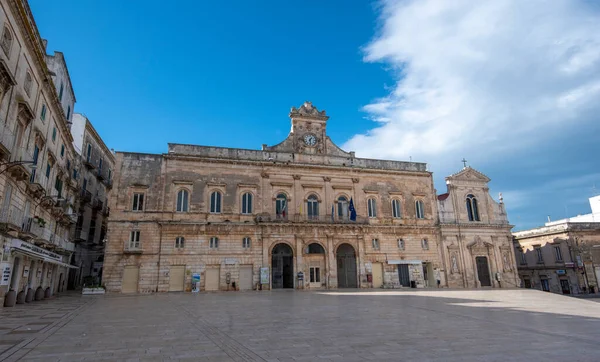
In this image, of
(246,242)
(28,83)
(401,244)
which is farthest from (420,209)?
(28,83)

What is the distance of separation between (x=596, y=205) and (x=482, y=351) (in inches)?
2297

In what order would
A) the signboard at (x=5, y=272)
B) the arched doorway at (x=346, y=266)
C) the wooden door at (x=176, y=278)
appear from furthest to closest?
the arched doorway at (x=346, y=266) → the wooden door at (x=176, y=278) → the signboard at (x=5, y=272)

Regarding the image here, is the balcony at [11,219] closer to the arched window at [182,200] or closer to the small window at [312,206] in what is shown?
the arched window at [182,200]

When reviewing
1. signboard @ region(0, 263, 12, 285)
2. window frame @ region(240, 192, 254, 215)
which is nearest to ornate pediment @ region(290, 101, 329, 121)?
window frame @ region(240, 192, 254, 215)

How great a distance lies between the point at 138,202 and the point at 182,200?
3.01 m

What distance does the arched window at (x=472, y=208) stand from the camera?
113 ft

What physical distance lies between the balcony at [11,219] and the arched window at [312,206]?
63.1 ft

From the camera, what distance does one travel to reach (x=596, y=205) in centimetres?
5144

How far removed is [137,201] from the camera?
1047 inches

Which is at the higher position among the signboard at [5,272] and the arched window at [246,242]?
the arched window at [246,242]

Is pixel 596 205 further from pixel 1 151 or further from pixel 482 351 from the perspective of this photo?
pixel 1 151

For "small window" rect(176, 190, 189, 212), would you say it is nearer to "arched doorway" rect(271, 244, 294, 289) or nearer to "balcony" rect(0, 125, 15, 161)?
"arched doorway" rect(271, 244, 294, 289)

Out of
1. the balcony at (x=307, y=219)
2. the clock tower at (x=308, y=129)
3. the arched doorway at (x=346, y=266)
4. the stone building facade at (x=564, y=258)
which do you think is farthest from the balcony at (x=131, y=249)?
the stone building facade at (x=564, y=258)

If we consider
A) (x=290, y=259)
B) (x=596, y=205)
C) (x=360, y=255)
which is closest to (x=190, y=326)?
(x=290, y=259)
